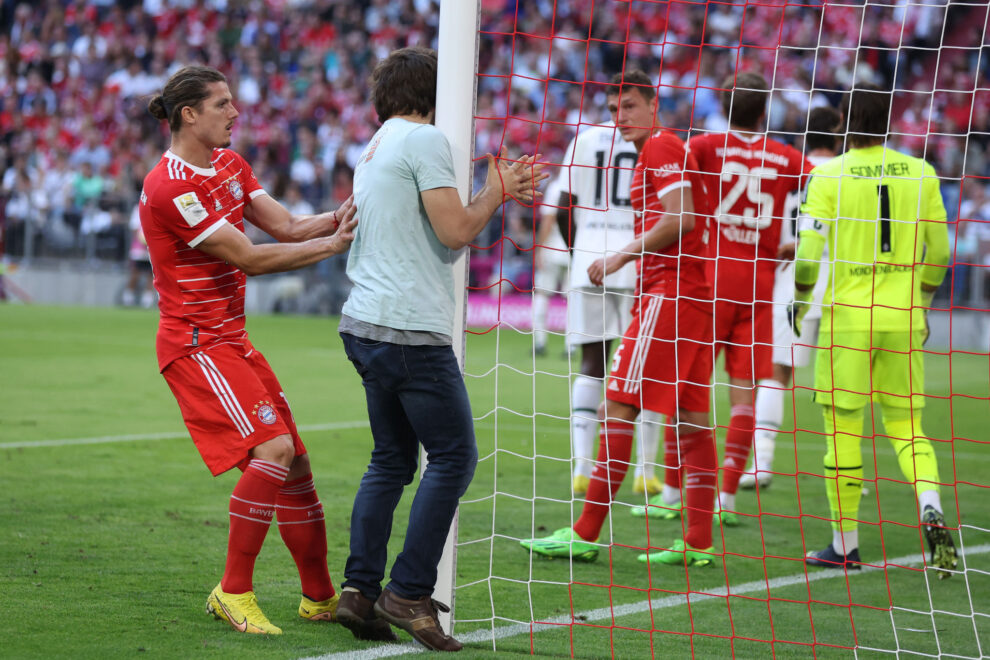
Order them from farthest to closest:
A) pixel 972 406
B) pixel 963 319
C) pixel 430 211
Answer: pixel 963 319 < pixel 972 406 < pixel 430 211

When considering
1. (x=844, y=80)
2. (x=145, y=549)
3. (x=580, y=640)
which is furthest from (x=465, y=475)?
(x=844, y=80)

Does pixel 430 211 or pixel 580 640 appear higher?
pixel 430 211

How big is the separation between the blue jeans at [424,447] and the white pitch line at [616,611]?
0.67 feet

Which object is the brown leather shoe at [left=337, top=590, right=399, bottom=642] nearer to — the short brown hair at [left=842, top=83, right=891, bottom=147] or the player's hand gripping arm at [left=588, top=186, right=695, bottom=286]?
the player's hand gripping arm at [left=588, top=186, right=695, bottom=286]

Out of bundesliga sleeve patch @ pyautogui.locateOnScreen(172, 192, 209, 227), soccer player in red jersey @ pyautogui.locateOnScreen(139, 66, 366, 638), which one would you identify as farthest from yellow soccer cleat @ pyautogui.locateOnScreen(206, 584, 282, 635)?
bundesliga sleeve patch @ pyautogui.locateOnScreen(172, 192, 209, 227)

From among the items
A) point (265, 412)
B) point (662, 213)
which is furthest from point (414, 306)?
point (662, 213)

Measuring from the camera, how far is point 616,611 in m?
4.65

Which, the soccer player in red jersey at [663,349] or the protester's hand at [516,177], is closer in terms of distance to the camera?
the protester's hand at [516,177]

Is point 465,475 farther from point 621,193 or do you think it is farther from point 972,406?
point 972,406

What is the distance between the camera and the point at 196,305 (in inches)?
163

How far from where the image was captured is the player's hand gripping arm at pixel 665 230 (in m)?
5.09

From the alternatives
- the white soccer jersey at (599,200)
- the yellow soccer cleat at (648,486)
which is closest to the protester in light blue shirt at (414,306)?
the white soccer jersey at (599,200)

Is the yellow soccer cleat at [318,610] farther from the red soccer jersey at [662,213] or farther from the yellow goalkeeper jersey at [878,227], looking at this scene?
the yellow goalkeeper jersey at [878,227]

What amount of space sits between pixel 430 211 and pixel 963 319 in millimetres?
15004
